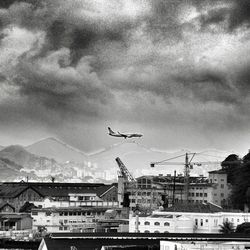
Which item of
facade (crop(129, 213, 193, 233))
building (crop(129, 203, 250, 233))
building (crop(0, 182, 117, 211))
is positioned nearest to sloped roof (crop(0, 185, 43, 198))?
building (crop(0, 182, 117, 211))

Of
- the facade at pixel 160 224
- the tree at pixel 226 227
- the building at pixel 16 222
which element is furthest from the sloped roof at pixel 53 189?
the tree at pixel 226 227

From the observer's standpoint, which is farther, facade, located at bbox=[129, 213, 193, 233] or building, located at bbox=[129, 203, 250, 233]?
building, located at bbox=[129, 203, 250, 233]

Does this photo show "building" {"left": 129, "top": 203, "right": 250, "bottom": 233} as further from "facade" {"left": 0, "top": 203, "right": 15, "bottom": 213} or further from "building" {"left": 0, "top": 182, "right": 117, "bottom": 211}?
"facade" {"left": 0, "top": 203, "right": 15, "bottom": 213}

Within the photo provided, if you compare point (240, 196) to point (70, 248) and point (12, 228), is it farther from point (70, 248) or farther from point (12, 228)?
point (70, 248)

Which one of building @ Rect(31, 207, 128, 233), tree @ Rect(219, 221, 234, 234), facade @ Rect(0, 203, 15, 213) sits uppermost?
Result: facade @ Rect(0, 203, 15, 213)

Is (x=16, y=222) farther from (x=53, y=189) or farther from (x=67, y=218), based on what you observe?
(x=53, y=189)

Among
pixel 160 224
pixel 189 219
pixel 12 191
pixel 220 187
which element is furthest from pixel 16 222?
pixel 220 187

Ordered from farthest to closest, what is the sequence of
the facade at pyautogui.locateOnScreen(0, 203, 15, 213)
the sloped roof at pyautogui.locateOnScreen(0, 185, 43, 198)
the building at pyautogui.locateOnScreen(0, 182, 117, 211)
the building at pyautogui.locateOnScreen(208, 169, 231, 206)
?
the building at pyautogui.locateOnScreen(208, 169, 231, 206) → the sloped roof at pyautogui.locateOnScreen(0, 185, 43, 198) → the facade at pyautogui.locateOnScreen(0, 203, 15, 213) → the building at pyautogui.locateOnScreen(0, 182, 117, 211)
